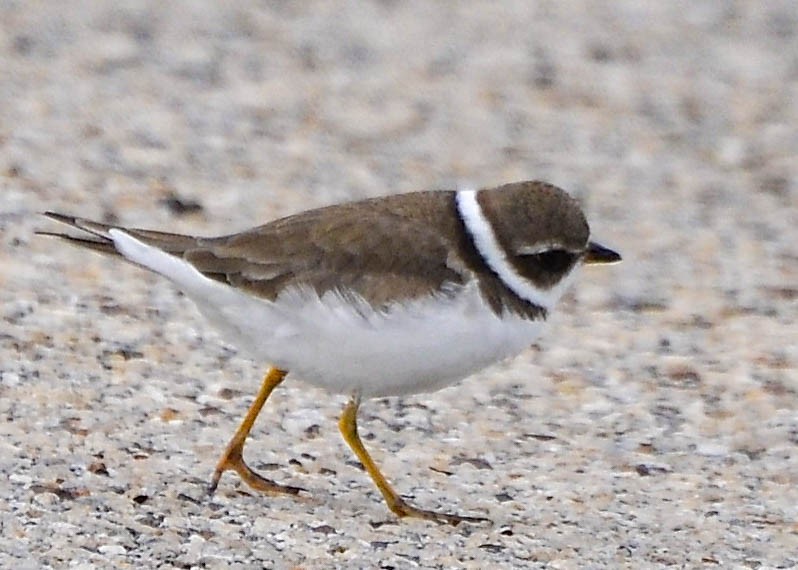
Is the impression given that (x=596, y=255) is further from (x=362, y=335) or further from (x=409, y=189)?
(x=409, y=189)

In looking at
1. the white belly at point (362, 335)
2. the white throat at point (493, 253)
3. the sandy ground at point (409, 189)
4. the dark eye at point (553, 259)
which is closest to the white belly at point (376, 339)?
the white belly at point (362, 335)

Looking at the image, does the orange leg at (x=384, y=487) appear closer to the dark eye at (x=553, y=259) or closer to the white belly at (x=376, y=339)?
the white belly at (x=376, y=339)

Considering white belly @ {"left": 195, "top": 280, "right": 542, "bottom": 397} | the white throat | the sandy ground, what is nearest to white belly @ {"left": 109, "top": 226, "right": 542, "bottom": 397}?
white belly @ {"left": 195, "top": 280, "right": 542, "bottom": 397}

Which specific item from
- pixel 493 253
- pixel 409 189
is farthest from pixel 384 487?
pixel 409 189

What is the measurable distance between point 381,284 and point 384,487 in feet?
2.00

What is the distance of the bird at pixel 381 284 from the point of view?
456cm

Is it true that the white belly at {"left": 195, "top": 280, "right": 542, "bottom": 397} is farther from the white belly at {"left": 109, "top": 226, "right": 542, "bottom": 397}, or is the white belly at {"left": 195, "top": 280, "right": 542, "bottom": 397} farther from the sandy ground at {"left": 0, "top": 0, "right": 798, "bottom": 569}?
the sandy ground at {"left": 0, "top": 0, "right": 798, "bottom": 569}

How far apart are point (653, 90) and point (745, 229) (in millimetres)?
1880

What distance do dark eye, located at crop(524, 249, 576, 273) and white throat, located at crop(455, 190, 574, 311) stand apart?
0.07m

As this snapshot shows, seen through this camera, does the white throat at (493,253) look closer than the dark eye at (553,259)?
Yes

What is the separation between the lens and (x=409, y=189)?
27.2ft

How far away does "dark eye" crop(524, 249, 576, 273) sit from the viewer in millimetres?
4887

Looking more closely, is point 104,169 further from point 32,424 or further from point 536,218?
point 536,218

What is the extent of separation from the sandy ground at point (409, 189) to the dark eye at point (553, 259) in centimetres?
73
